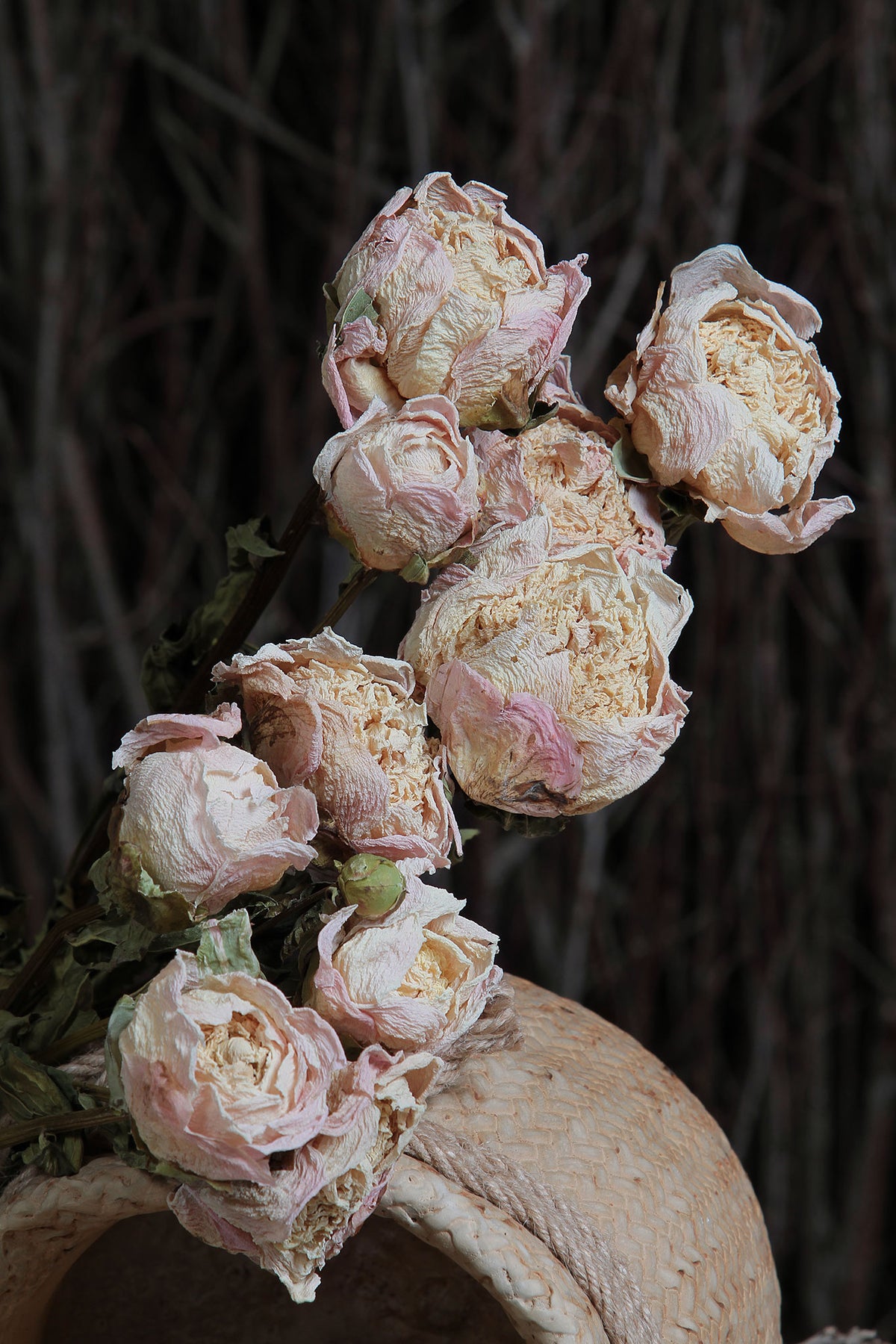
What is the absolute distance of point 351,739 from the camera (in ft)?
0.95

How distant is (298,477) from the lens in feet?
3.64

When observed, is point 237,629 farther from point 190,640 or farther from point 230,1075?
point 230,1075

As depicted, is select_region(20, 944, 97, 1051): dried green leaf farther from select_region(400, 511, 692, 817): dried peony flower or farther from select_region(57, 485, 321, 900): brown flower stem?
select_region(400, 511, 692, 817): dried peony flower

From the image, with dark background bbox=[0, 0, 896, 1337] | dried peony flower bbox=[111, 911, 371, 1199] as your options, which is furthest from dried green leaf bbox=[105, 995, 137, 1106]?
dark background bbox=[0, 0, 896, 1337]

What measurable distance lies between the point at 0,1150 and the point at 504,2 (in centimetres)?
100

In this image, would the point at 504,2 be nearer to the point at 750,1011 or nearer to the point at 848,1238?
the point at 750,1011

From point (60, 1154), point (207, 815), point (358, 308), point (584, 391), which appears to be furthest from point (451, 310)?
point (584, 391)

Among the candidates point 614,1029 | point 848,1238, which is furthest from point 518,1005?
point 848,1238

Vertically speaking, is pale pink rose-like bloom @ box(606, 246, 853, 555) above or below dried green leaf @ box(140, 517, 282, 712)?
above

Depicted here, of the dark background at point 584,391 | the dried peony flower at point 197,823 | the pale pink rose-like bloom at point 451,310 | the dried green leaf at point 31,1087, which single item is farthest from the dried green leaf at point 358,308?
the dark background at point 584,391

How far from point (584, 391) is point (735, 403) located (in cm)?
80

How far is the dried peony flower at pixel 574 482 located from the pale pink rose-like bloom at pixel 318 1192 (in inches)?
5.8

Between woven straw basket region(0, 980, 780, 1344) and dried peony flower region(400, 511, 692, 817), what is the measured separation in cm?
11

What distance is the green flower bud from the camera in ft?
0.91
